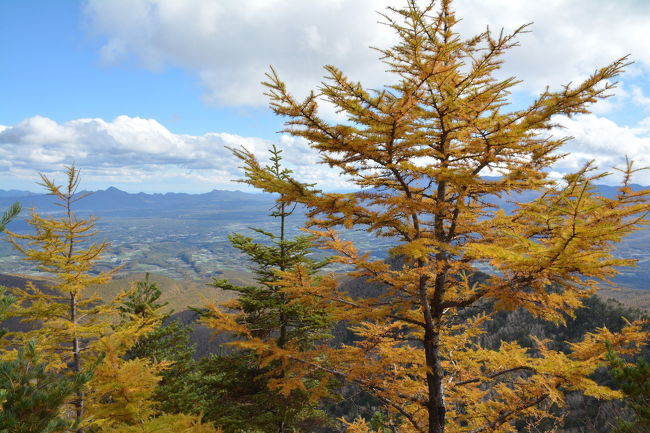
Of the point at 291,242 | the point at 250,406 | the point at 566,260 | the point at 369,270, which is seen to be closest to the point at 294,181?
the point at 369,270

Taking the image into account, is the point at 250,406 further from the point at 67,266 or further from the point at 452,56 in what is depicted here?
the point at 452,56

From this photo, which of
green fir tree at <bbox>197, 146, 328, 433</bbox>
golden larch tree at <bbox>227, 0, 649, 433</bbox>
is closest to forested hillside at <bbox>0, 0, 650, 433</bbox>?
golden larch tree at <bbox>227, 0, 649, 433</bbox>

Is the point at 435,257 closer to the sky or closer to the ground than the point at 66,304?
closer to the sky

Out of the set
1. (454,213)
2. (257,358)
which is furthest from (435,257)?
(257,358)

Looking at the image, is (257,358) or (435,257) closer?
(435,257)

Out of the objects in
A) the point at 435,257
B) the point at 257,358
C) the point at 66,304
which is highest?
the point at 435,257

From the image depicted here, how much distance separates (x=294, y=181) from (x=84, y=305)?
1142cm

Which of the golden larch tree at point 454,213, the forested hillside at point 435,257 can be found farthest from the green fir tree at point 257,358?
the golden larch tree at point 454,213

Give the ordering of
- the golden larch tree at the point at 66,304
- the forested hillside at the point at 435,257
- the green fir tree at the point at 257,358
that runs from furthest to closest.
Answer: the green fir tree at the point at 257,358 < the golden larch tree at the point at 66,304 < the forested hillside at the point at 435,257

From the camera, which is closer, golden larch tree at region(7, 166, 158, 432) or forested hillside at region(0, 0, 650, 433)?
forested hillside at region(0, 0, 650, 433)

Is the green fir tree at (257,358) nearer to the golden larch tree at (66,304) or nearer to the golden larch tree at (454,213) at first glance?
the golden larch tree at (66,304)

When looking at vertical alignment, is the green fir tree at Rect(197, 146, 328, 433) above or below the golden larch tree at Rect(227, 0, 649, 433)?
below

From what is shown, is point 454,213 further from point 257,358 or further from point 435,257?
point 257,358

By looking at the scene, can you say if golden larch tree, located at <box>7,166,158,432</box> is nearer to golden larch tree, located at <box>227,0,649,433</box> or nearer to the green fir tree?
the green fir tree
